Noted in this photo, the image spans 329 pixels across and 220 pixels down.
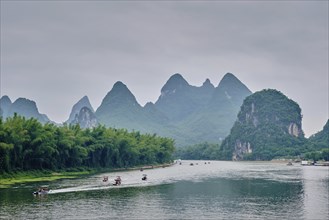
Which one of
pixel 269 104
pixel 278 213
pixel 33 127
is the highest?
pixel 269 104

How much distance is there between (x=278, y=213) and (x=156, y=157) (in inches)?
2655

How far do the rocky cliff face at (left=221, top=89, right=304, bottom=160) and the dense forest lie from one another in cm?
7203

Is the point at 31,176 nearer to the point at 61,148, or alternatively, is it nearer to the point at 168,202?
the point at 61,148

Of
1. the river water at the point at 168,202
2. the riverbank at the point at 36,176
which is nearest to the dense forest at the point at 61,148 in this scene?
the riverbank at the point at 36,176

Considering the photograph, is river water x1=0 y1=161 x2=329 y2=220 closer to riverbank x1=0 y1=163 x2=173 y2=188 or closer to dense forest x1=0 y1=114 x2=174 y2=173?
riverbank x1=0 y1=163 x2=173 y2=188

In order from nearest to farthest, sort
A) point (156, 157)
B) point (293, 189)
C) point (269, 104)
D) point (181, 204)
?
point (181, 204)
point (293, 189)
point (156, 157)
point (269, 104)

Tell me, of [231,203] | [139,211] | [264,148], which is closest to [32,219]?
[139,211]

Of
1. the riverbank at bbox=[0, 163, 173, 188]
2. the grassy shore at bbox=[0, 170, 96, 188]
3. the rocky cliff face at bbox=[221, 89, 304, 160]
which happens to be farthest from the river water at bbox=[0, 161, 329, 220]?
the rocky cliff face at bbox=[221, 89, 304, 160]

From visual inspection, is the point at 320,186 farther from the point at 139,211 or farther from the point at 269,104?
the point at 269,104

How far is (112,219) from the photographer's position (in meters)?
23.6

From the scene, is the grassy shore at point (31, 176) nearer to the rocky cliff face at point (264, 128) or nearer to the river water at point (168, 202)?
the river water at point (168, 202)

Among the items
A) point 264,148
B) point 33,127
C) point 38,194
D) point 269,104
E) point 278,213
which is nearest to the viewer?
point 278,213

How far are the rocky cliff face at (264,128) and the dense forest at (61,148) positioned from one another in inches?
2836

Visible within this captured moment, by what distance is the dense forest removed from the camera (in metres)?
45.7
